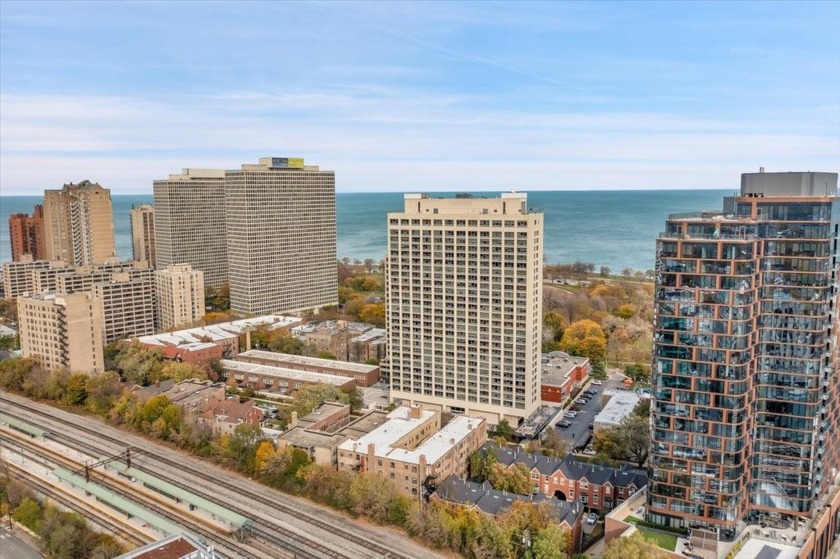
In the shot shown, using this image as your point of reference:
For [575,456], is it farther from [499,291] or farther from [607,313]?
[607,313]

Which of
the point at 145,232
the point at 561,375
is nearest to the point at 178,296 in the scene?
the point at 145,232

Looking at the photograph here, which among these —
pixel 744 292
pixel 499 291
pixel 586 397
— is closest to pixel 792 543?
pixel 744 292

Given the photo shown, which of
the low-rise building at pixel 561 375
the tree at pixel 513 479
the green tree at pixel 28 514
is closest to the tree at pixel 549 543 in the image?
the tree at pixel 513 479

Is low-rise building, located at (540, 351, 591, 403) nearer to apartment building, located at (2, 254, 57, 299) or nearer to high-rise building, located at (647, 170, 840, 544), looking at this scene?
high-rise building, located at (647, 170, 840, 544)

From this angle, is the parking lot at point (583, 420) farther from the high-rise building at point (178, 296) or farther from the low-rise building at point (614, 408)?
the high-rise building at point (178, 296)

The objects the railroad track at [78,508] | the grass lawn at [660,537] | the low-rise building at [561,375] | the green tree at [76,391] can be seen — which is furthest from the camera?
the low-rise building at [561,375]

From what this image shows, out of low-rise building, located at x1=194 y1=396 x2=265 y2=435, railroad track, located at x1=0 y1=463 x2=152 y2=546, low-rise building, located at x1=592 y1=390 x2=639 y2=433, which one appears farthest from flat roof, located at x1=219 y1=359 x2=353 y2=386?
low-rise building, located at x1=592 y1=390 x2=639 y2=433
